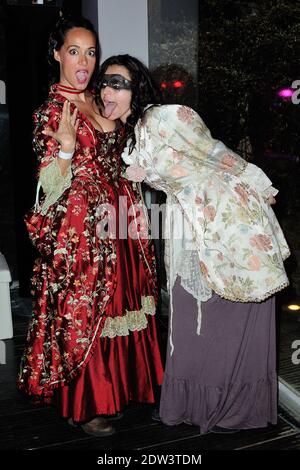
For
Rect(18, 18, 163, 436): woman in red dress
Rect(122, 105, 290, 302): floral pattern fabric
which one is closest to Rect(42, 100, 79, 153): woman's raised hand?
Rect(18, 18, 163, 436): woman in red dress

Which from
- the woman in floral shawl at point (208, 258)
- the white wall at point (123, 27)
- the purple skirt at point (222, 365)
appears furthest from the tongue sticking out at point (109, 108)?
the white wall at point (123, 27)

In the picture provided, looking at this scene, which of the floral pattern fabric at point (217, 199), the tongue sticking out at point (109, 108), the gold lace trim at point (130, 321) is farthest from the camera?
the gold lace trim at point (130, 321)

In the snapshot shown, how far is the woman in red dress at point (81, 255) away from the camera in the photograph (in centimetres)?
179

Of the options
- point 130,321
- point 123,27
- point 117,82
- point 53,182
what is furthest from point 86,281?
point 123,27

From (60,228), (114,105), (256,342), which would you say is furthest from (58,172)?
(256,342)

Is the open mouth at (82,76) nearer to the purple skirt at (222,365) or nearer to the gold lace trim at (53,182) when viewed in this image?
the gold lace trim at (53,182)

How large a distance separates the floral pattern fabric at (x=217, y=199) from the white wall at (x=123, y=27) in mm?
1224

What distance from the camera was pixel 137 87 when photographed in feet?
5.77

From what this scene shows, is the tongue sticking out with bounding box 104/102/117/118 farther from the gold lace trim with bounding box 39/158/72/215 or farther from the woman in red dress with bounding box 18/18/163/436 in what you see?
the gold lace trim with bounding box 39/158/72/215

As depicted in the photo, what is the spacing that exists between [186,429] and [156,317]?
44 cm

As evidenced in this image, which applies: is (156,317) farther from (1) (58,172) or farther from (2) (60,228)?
(1) (58,172)

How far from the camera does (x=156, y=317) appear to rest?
210cm

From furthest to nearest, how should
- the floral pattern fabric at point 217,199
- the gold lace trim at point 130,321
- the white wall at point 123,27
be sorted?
the white wall at point 123,27, the gold lace trim at point 130,321, the floral pattern fabric at point 217,199

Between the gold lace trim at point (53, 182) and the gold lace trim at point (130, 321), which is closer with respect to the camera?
the gold lace trim at point (53, 182)
